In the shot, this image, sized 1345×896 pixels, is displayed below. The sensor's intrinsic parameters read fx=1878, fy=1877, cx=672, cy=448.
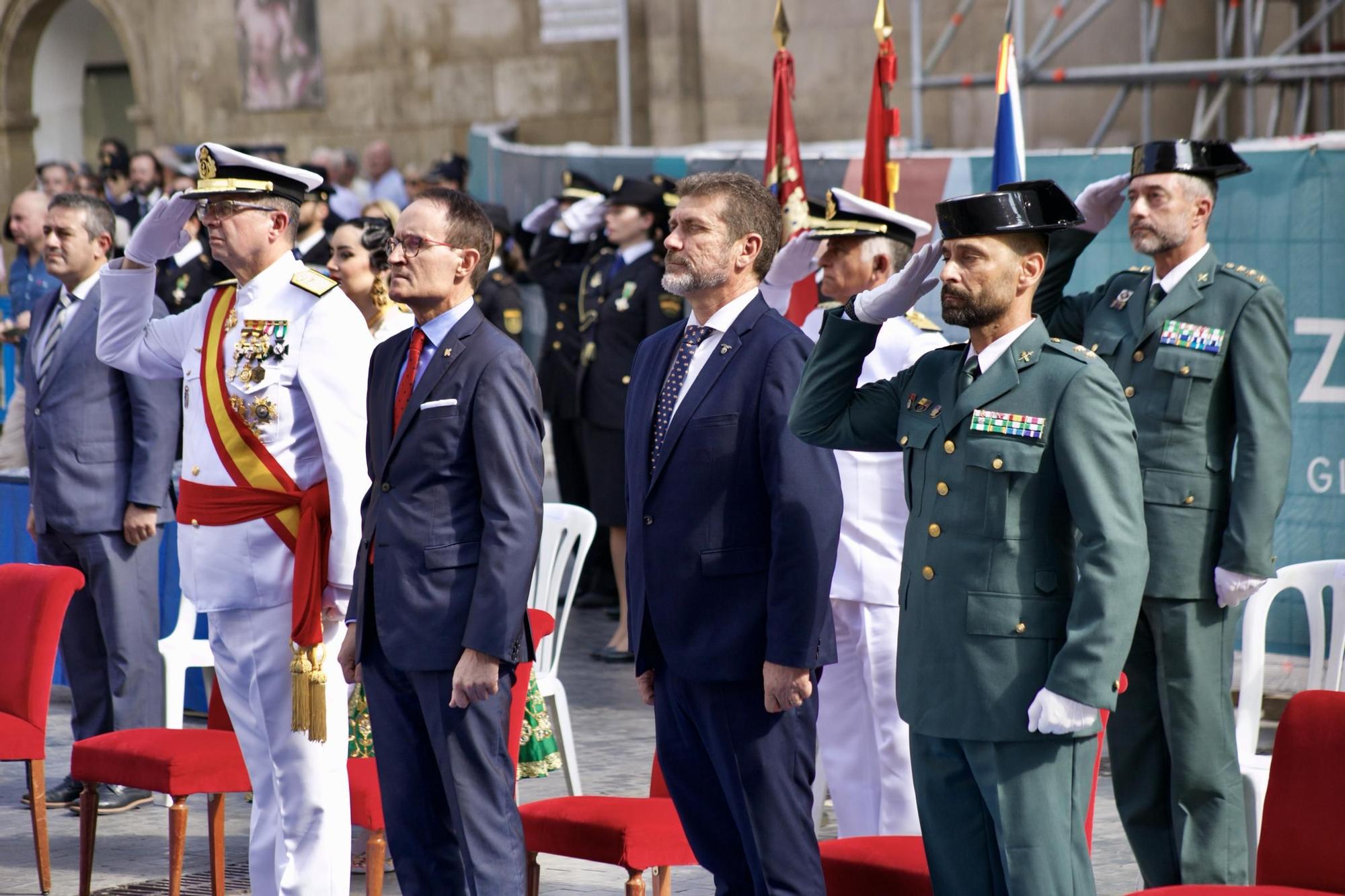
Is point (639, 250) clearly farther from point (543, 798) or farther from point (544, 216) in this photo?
point (543, 798)

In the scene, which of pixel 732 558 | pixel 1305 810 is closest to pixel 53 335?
pixel 732 558

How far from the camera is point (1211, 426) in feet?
15.3

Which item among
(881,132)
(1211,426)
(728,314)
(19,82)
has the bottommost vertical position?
(1211,426)

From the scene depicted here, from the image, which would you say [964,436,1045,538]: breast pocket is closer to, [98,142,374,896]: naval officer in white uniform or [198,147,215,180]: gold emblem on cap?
[98,142,374,896]: naval officer in white uniform

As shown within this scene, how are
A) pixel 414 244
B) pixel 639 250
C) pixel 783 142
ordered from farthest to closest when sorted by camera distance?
1. pixel 639 250
2. pixel 783 142
3. pixel 414 244

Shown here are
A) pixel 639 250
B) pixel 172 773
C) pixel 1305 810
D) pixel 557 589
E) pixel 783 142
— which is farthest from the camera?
pixel 639 250

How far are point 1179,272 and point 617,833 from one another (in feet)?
6.62

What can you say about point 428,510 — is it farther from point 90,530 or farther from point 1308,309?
point 1308,309

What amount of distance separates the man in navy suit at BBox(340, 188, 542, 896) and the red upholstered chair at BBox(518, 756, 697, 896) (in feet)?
0.62

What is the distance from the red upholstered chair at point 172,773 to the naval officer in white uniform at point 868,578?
160 centimetres

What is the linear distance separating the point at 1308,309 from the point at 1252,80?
16.9ft

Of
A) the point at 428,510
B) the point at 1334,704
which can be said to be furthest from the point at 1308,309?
the point at 428,510

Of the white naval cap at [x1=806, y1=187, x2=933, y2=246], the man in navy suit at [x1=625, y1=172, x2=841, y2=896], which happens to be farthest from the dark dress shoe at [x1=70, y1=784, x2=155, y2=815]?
the white naval cap at [x1=806, y1=187, x2=933, y2=246]

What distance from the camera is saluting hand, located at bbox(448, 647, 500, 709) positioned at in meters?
3.96
